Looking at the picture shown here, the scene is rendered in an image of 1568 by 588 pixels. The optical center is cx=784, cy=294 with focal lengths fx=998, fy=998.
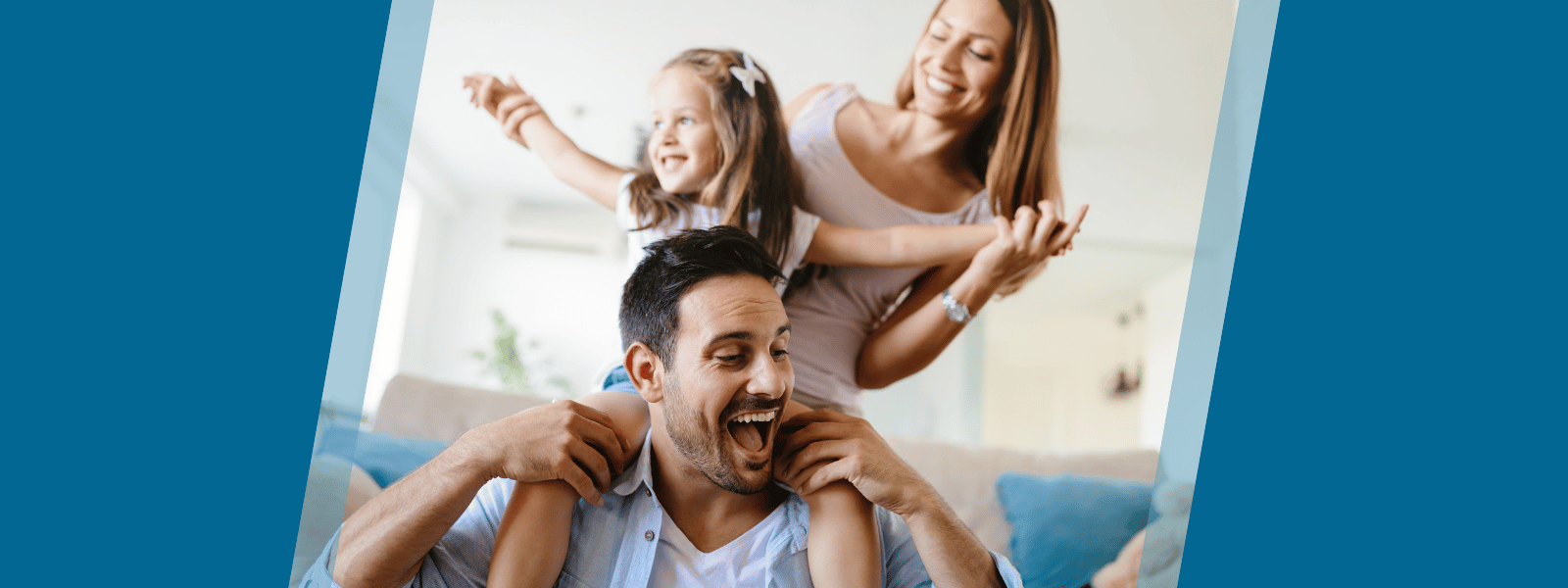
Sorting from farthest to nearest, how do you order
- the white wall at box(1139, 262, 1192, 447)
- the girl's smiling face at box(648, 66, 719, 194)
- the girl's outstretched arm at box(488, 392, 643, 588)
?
the white wall at box(1139, 262, 1192, 447) < the girl's smiling face at box(648, 66, 719, 194) < the girl's outstretched arm at box(488, 392, 643, 588)

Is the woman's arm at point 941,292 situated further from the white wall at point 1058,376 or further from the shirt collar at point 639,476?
the shirt collar at point 639,476

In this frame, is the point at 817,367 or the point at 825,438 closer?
the point at 825,438

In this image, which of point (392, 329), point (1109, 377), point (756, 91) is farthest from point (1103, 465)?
point (392, 329)

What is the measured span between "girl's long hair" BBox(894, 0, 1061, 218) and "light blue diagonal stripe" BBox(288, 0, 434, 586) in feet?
3.32

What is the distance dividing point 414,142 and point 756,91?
2.14ft

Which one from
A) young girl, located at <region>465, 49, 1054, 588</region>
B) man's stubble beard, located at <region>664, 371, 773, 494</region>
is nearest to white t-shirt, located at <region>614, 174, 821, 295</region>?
young girl, located at <region>465, 49, 1054, 588</region>

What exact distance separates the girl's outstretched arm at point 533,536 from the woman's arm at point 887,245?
0.62 metres

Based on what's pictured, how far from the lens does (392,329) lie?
1866 millimetres

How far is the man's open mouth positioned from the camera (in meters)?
1.62

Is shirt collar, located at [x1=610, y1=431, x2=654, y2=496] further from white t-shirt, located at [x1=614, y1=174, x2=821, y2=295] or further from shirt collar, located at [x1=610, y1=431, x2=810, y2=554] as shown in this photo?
white t-shirt, located at [x1=614, y1=174, x2=821, y2=295]

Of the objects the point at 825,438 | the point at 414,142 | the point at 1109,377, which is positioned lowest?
the point at 825,438

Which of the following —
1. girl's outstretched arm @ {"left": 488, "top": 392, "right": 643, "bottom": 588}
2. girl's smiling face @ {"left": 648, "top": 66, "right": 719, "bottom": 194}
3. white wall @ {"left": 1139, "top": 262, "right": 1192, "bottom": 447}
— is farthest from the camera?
white wall @ {"left": 1139, "top": 262, "right": 1192, "bottom": 447}

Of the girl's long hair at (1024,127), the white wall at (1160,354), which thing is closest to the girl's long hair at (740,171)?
the girl's long hair at (1024,127)

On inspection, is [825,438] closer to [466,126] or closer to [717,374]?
[717,374]
